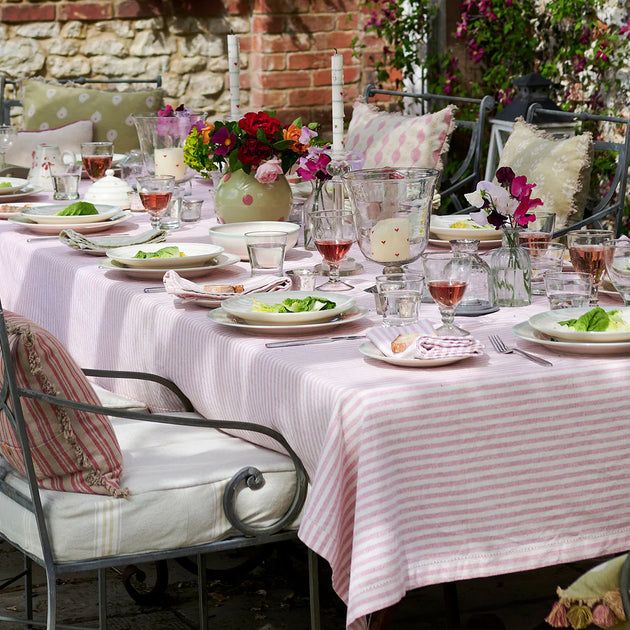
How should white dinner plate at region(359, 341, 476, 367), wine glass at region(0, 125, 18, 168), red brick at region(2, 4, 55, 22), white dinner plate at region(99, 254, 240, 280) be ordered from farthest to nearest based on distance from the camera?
red brick at region(2, 4, 55, 22) → wine glass at region(0, 125, 18, 168) → white dinner plate at region(99, 254, 240, 280) → white dinner plate at region(359, 341, 476, 367)

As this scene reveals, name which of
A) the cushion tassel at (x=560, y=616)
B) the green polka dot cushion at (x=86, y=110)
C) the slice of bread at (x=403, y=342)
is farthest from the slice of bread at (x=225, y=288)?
the green polka dot cushion at (x=86, y=110)

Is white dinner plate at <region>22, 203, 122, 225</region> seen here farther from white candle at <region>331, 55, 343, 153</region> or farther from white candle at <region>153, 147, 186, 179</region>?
white candle at <region>331, 55, 343, 153</region>

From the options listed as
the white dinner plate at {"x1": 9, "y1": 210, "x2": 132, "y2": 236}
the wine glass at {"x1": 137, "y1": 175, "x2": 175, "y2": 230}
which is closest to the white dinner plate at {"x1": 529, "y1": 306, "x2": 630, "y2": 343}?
the wine glass at {"x1": 137, "y1": 175, "x2": 175, "y2": 230}

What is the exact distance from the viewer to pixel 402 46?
19.9ft

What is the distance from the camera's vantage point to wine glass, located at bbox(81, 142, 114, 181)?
337 centimetres

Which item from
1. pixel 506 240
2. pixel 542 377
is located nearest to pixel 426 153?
pixel 506 240

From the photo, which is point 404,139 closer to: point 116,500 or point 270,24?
point 270,24

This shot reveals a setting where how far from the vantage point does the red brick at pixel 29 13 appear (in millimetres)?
5801

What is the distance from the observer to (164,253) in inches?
90.4

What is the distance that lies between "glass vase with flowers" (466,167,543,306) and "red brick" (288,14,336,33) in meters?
4.44

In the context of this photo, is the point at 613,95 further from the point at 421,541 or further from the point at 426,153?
the point at 421,541

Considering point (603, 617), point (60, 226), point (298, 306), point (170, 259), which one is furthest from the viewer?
point (60, 226)

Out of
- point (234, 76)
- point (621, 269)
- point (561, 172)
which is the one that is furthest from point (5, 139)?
point (621, 269)

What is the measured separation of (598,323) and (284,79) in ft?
15.7
